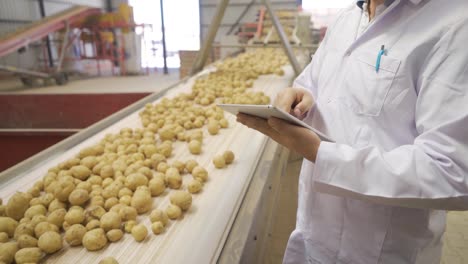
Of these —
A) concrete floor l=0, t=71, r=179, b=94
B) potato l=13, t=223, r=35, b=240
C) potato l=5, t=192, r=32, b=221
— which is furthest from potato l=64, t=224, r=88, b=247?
concrete floor l=0, t=71, r=179, b=94

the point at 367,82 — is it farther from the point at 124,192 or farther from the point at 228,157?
the point at 124,192

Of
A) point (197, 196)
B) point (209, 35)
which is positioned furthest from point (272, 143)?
point (209, 35)

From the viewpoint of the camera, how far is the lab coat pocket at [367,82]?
30.0 inches

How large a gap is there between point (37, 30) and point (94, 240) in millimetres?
5972

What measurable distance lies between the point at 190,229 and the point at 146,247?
141 millimetres

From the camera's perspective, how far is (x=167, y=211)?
106cm

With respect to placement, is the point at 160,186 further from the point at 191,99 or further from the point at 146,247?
the point at 191,99

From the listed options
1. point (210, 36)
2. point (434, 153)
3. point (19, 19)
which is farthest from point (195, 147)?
point (19, 19)

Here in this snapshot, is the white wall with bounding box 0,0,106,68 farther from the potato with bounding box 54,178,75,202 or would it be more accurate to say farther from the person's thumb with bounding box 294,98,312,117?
the person's thumb with bounding box 294,98,312,117

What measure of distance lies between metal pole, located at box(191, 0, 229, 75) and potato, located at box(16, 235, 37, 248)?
2.36m

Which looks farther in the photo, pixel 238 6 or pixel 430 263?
pixel 238 6

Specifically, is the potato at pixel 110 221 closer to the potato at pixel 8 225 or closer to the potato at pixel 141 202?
the potato at pixel 141 202

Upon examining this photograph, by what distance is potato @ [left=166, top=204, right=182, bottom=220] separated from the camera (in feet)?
3.44

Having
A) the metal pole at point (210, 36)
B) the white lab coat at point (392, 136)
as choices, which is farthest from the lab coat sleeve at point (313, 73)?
the metal pole at point (210, 36)
